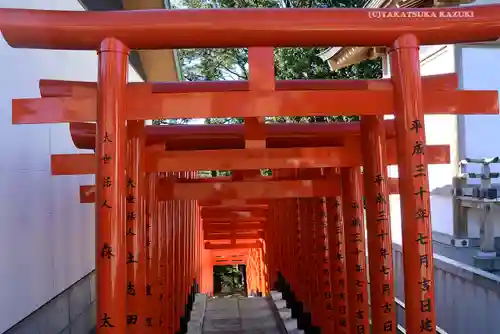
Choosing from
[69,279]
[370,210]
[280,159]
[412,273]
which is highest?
[280,159]

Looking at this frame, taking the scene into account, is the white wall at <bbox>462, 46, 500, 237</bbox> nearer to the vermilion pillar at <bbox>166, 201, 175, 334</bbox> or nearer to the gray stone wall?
the vermilion pillar at <bbox>166, 201, 175, 334</bbox>

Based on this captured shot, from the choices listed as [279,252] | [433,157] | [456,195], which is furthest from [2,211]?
[279,252]

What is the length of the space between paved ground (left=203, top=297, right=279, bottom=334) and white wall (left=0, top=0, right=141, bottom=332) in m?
2.71

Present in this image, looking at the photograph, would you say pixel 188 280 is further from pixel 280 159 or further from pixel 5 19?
pixel 5 19

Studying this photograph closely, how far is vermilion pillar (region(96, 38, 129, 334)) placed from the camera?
8.25ft

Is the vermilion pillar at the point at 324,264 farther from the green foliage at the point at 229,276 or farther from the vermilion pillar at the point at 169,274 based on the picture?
the green foliage at the point at 229,276

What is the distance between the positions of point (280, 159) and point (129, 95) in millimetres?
1266

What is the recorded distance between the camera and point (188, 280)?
8.26 meters

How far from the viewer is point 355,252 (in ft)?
13.4

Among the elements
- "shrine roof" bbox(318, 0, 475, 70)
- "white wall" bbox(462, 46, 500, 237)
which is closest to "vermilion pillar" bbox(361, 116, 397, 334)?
"white wall" bbox(462, 46, 500, 237)

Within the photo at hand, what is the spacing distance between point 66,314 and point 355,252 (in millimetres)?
2549

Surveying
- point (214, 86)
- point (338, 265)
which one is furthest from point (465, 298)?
point (214, 86)

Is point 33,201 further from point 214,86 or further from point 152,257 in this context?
point 214,86

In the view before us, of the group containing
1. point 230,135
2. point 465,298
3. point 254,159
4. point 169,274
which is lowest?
point 465,298
